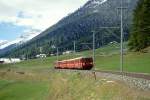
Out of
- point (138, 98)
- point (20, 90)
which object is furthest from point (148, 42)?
point (138, 98)

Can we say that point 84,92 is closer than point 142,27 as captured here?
Yes

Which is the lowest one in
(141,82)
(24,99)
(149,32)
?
(24,99)

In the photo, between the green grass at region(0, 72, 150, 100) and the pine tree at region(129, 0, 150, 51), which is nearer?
the green grass at region(0, 72, 150, 100)

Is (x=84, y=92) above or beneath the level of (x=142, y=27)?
beneath

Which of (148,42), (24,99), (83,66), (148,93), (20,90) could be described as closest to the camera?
(148,93)

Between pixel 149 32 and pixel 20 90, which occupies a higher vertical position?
pixel 149 32

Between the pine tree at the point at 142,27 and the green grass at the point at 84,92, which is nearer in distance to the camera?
the green grass at the point at 84,92

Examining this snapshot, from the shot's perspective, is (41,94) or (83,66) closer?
(41,94)

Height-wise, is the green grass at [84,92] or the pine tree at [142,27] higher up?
the pine tree at [142,27]

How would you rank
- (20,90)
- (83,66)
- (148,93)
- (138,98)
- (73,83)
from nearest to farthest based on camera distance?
(138,98) < (148,93) < (73,83) < (20,90) < (83,66)

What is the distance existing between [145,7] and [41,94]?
166 feet

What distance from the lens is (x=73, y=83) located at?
53.6m

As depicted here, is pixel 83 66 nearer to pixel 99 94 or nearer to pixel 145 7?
pixel 145 7

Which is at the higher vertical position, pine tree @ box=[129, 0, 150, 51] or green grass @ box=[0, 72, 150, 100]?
pine tree @ box=[129, 0, 150, 51]
